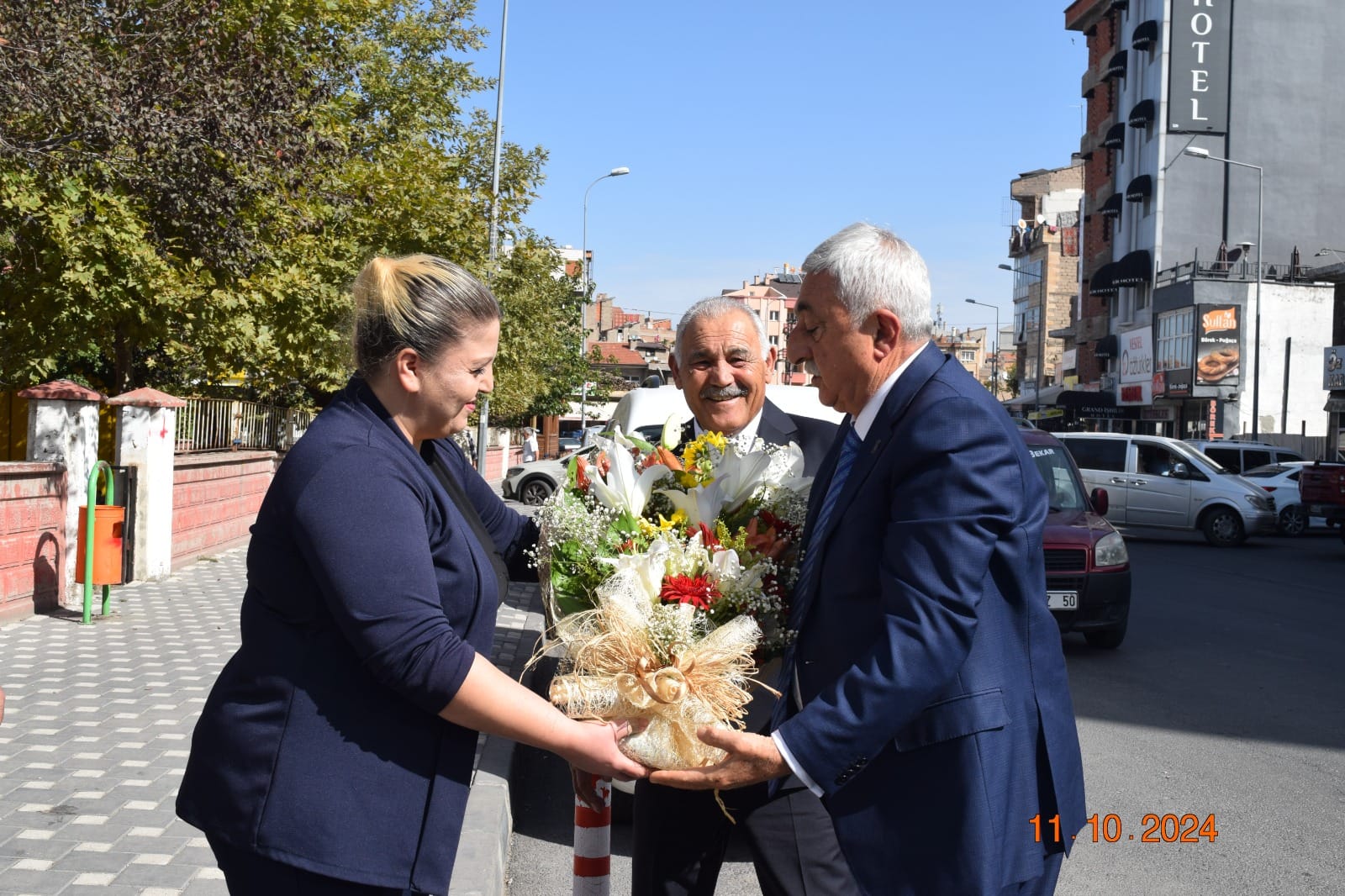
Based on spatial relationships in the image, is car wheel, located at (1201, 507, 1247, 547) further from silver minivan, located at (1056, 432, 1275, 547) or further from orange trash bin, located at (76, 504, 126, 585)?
orange trash bin, located at (76, 504, 126, 585)

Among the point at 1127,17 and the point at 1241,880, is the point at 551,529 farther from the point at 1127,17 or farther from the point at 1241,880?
the point at 1127,17

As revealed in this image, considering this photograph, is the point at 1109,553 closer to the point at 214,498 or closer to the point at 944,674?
the point at 944,674

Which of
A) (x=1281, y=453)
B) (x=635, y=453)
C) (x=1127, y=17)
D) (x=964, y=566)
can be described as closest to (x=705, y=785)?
(x=964, y=566)

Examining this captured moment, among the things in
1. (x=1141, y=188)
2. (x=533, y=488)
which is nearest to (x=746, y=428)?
(x=533, y=488)

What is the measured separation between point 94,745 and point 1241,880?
5.31 meters

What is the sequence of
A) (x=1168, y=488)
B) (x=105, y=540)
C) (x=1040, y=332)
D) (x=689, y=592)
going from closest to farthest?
(x=689, y=592)
(x=105, y=540)
(x=1168, y=488)
(x=1040, y=332)

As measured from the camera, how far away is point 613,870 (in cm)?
543

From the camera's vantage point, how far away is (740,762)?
2.47 m

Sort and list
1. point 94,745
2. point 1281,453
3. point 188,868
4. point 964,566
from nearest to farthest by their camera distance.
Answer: point 964,566
point 188,868
point 94,745
point 1281,453

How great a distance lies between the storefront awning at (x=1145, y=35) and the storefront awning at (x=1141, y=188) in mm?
5330

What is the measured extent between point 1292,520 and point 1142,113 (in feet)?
99.4

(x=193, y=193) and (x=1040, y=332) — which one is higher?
(x=1040, y=332)

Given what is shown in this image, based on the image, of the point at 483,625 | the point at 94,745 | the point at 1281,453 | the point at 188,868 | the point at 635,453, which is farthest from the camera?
the point at 1281,453

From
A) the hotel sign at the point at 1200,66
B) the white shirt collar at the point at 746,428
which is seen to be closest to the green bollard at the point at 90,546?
the white shirt collar at the point at 746,428
